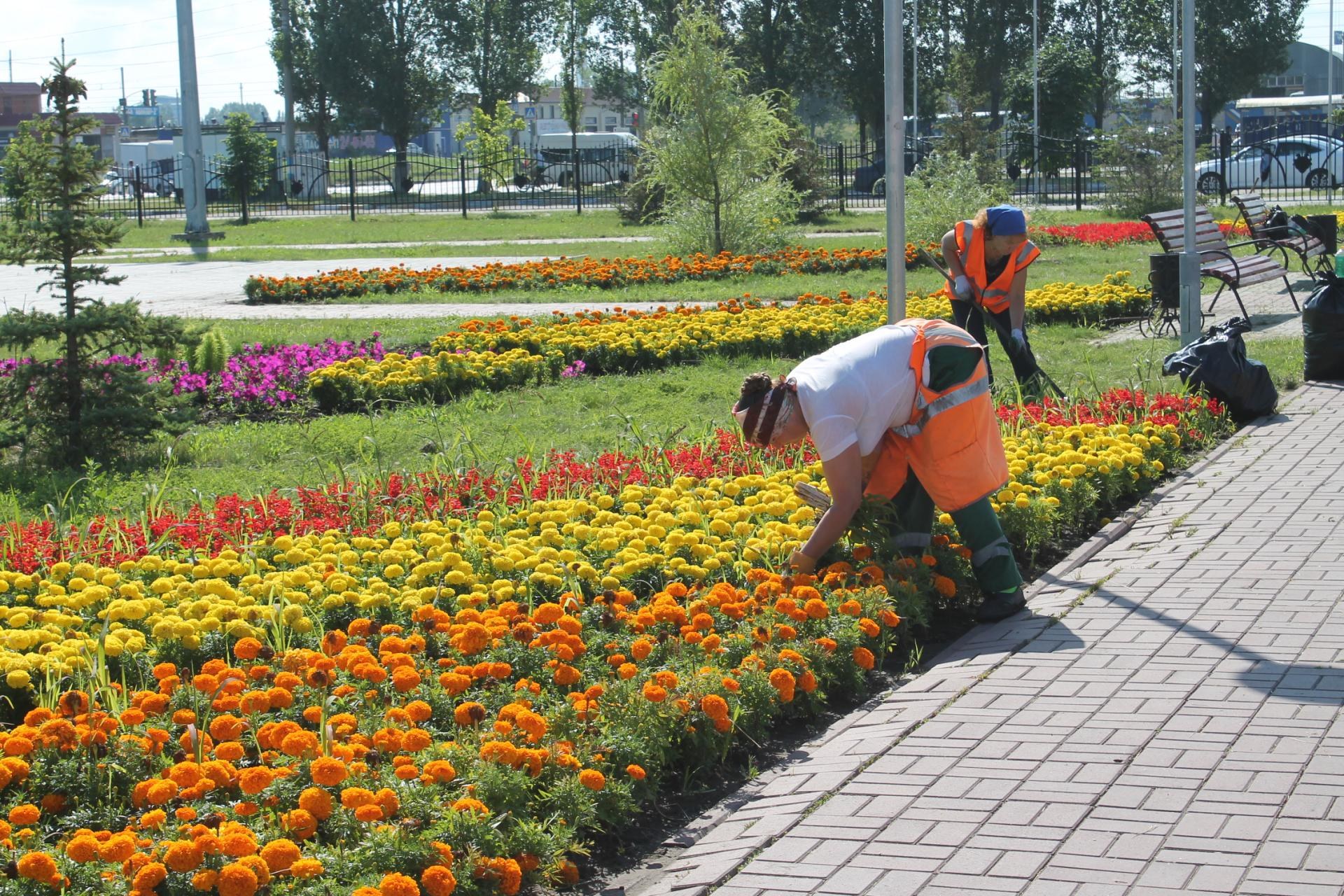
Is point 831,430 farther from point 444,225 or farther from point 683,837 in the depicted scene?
point 444,225

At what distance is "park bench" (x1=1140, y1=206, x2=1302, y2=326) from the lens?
1232 centimetres

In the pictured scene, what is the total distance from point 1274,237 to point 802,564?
11571 mm

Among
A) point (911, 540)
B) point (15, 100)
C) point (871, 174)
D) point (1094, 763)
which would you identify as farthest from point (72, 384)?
point (15, 100)

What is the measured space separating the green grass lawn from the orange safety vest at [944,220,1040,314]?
29.7 inches

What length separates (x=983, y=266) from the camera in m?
8.27

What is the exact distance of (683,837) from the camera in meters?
3.73

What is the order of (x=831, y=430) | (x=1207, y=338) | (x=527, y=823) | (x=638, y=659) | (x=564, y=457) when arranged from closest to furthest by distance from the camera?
(x=527, y=823) < (x=638, y=659) < (x=831, y=430) < (x=564, y=457) < (x=1207, y=338)

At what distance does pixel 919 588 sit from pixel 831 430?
797mm

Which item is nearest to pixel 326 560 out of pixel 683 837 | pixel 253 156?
pixel 683 837

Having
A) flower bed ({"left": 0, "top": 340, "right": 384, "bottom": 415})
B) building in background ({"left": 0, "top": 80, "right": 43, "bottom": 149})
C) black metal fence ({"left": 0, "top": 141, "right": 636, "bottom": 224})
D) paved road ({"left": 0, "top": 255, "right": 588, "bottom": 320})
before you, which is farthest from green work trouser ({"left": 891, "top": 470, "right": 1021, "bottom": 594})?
building in background ({"left": 0, "top": 80, "right": 43, "bottom": 149})

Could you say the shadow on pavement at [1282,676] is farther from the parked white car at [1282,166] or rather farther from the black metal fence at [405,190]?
the black metal fence at [405,190]

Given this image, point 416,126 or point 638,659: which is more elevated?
point 416,126

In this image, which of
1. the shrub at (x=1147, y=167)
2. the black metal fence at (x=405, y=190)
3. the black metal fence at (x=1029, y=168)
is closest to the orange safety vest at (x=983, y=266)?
the shrub at (x=1147, y=167)

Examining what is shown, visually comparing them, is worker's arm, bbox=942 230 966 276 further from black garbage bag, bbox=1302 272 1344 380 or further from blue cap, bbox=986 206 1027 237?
black garbage bag, bbox=1302 272 1344 380
